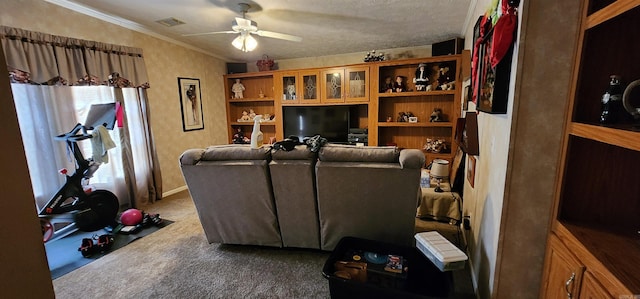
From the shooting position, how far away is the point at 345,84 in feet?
14.6

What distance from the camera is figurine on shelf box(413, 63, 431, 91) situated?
402 centimetres

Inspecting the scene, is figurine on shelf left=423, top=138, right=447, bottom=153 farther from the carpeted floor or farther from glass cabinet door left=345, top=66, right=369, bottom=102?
the carpeted floor

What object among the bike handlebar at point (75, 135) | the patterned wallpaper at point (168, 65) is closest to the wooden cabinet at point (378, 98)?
the patterned wallpaper at point (168, 65)

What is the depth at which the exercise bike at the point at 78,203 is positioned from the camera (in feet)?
8.73

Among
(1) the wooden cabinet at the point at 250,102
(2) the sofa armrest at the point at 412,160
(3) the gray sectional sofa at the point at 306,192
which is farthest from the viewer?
(1) the wooden cabinet at the point at 250,102

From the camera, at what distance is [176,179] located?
14.0 feet

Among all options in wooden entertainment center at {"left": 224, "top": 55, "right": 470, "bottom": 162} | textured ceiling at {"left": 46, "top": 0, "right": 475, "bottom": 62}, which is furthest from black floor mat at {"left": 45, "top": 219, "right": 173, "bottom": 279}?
wooden entertainment center at {"left": 224, "top": 55, "right": 470, "bottom": 162}

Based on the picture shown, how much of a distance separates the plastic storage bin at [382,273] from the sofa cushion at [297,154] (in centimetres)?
69

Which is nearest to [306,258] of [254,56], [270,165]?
[270,165]

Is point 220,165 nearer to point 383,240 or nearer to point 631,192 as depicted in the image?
point 383,240

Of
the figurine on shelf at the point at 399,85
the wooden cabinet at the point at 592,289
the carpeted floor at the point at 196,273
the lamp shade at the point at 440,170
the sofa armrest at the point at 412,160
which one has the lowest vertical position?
the carpeted floor at the point at 196,273

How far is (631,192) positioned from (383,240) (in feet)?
4.67

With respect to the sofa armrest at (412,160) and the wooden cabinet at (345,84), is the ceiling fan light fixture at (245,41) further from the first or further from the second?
the sofa armrest at (412,160)

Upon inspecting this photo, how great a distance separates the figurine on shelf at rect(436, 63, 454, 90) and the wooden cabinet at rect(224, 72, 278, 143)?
292 cm
